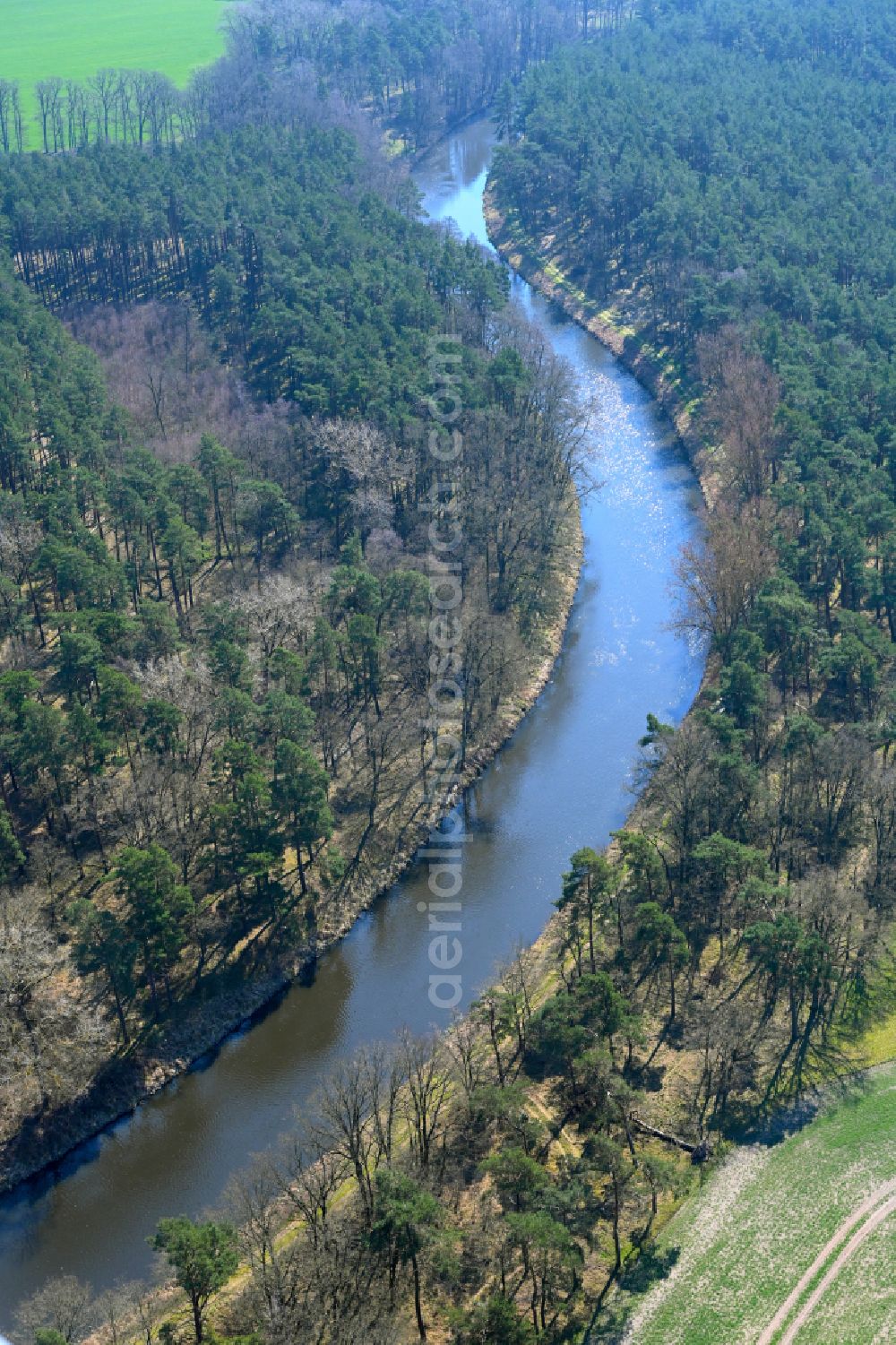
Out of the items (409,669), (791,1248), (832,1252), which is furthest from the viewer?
(409,669)

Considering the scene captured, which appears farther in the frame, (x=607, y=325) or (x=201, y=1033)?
(x=607, y=325)

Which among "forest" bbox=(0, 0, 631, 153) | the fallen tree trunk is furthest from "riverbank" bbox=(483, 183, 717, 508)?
the fallen tree trunk

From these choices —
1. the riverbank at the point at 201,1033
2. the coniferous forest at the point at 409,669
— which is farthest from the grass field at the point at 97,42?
the riverbank at the point at 201,1033

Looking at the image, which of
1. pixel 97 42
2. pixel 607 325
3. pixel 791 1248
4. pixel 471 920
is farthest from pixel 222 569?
pixel 97 42

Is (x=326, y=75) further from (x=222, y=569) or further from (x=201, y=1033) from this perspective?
(x=201, y=1033)

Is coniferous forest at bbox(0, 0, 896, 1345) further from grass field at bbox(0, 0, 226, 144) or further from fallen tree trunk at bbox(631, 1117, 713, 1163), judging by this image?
grass field at bbox(0, 0, 226, 144)

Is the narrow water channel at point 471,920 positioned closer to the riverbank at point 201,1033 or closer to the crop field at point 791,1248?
the riverbank at point 201,1033
